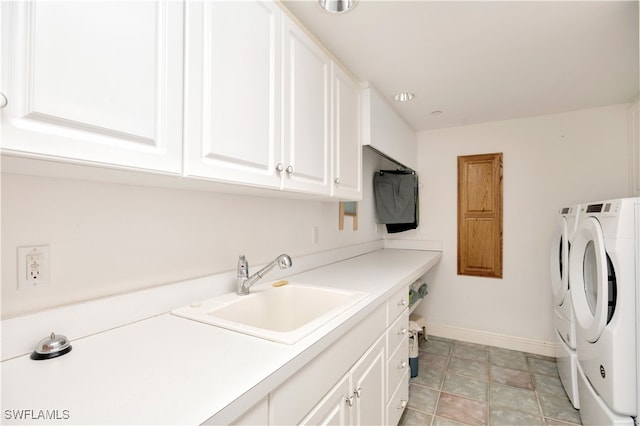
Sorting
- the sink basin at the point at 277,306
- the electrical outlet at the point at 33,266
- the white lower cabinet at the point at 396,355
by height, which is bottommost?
the white lower cabinet at the point at 396,355

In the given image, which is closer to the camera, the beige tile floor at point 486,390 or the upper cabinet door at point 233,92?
the upper cabinet door at point 233,92

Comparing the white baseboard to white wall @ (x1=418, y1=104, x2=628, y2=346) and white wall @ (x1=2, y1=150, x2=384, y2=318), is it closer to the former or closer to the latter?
white wall @ (x1=418, y1=104, x2=628, y2=346)

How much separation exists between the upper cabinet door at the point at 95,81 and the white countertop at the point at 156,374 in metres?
0.49

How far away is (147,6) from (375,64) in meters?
1.40

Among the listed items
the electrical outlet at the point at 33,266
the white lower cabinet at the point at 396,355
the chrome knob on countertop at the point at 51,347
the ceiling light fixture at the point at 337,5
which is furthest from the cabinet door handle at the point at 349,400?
the ceiling light fixture at the point at 337,5

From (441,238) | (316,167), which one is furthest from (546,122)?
(316,167)

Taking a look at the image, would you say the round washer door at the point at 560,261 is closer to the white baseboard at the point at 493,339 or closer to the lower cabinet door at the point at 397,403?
the white baseboard at the point at 493,339

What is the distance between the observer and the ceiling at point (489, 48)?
1.37m

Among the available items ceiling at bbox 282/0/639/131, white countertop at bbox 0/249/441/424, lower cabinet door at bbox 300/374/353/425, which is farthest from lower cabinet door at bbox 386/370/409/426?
ceiling at bbox 282/0/639/131

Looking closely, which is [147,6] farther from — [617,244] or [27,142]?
[617,244]

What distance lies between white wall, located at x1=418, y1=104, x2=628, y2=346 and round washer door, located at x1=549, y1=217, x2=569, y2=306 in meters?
0.39

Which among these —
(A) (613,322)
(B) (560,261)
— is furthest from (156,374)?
(B) (560,261)

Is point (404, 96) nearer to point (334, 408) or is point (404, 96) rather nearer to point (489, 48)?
point (489, 48)

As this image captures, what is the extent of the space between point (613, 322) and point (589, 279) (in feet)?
1.80
